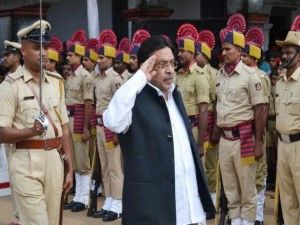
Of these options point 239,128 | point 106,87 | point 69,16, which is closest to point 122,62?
point 106,87

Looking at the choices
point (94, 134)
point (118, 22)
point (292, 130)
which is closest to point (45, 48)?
point (292, 130)

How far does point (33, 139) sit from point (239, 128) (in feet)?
8.43

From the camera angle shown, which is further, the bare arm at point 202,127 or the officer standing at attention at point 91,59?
the officer standing at attention at point 91,59

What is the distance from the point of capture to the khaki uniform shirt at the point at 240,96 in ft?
22.3

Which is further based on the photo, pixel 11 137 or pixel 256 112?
pixel 256 112

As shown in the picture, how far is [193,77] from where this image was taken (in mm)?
7906

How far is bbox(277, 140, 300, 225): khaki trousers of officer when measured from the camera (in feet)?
20.6

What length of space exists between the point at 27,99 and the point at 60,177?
2.10ft

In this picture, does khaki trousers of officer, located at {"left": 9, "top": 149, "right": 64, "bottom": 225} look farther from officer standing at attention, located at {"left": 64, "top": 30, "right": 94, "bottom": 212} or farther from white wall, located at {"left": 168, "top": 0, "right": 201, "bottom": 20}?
white wall, located at {"left": 168, "top": 0, "right": 201, "bottom": 20}

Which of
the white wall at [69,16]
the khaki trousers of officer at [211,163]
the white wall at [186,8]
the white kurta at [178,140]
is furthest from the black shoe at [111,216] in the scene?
the white wall at [186,8]

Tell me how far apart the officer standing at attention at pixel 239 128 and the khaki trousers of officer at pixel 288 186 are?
0.45m

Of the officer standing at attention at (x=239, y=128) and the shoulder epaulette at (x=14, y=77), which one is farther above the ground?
the shoulder epaulette at (x=14, y=77)

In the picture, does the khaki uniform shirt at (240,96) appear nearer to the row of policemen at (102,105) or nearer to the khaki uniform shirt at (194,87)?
the khaki uniform shirt at (194,87)

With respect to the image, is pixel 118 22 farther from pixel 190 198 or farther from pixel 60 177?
pixel 190 198
